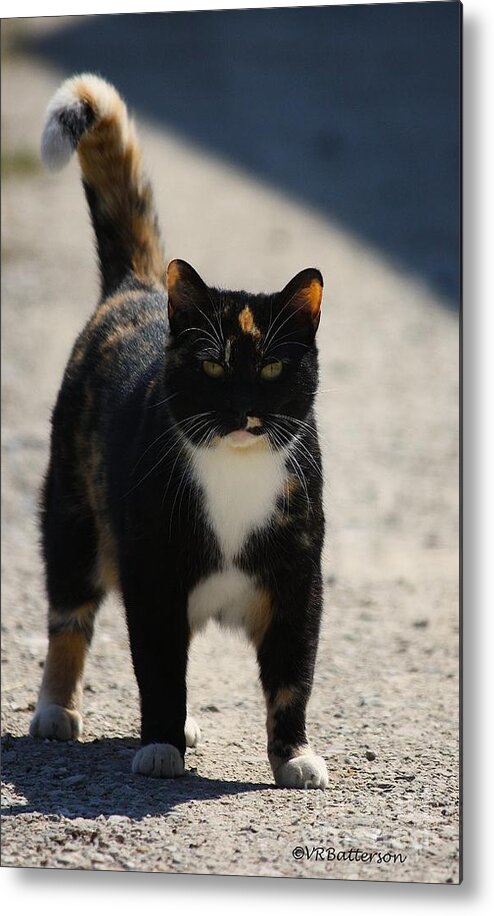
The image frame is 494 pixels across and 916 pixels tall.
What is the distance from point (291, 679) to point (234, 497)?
0.36 m

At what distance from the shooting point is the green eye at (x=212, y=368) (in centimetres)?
243

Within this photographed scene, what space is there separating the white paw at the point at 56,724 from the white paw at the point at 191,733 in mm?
226

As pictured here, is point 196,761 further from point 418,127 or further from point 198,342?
point 418,127

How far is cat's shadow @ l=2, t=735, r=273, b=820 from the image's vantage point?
249 cm

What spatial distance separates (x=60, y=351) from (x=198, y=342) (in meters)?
3.16

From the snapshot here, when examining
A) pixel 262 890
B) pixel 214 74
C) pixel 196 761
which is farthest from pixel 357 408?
pixel 262 890

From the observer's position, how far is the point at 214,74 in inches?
145

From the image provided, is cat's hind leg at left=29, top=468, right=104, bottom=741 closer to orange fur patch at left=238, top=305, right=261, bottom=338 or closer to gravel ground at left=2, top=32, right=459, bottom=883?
gravel ground at left=2, top=32, right=459, bottom=883

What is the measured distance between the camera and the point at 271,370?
2432mm

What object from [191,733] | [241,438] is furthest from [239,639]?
[241,438]

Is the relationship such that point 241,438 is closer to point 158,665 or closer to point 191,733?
point 158,665

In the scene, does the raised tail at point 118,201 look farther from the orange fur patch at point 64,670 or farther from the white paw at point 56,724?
A: the white paw at point 56,724

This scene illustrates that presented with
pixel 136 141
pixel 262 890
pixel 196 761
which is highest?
pixel 136 141

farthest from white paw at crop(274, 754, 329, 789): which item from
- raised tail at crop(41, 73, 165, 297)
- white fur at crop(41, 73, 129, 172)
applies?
white fur at crop(41, 73, 129, 172)
